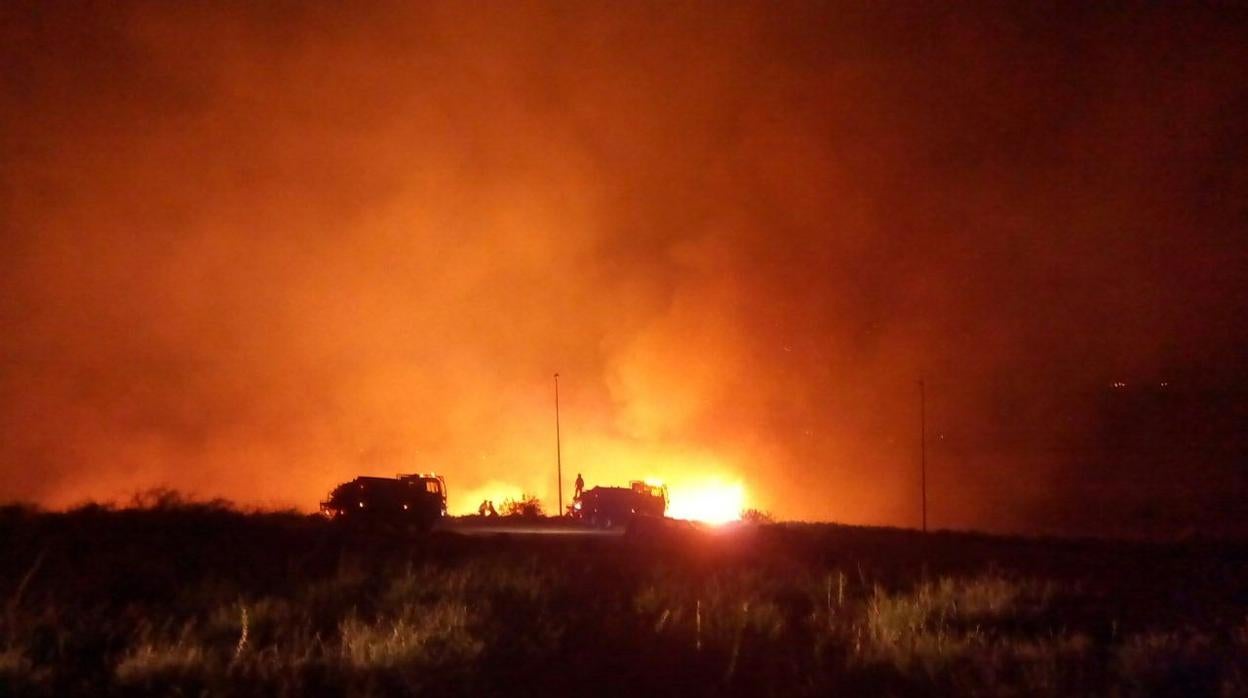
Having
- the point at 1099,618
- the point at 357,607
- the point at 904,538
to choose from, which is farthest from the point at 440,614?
the point at 904,538

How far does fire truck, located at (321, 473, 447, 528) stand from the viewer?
103 feet

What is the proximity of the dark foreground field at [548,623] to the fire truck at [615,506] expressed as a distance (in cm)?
2115

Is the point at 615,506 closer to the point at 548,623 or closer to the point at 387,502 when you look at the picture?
the point at 387,502

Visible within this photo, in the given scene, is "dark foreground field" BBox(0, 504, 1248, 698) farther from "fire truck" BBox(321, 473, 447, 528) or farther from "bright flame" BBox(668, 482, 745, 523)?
"bright flame" BBox(668, 482, 745, 523)

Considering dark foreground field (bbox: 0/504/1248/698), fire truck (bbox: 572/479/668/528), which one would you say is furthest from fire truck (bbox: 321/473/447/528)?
dark foreground field (bbox: 0/504/1248/698)

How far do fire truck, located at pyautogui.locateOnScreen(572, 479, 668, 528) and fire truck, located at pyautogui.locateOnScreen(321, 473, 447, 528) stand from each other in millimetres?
8427

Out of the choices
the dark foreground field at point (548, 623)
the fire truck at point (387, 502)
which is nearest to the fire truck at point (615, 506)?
the fire truck at point (387, 502)

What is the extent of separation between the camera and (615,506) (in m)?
41.0

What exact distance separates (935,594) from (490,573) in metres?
6.00

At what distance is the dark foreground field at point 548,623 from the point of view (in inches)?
412

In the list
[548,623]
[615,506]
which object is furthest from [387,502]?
[548,623]

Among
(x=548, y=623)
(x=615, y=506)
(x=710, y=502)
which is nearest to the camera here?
(x=548, y=623)

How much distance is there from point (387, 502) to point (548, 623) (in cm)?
2046

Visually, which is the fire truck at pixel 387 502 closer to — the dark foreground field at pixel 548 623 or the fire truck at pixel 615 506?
the fire truck at pixel 615 506
